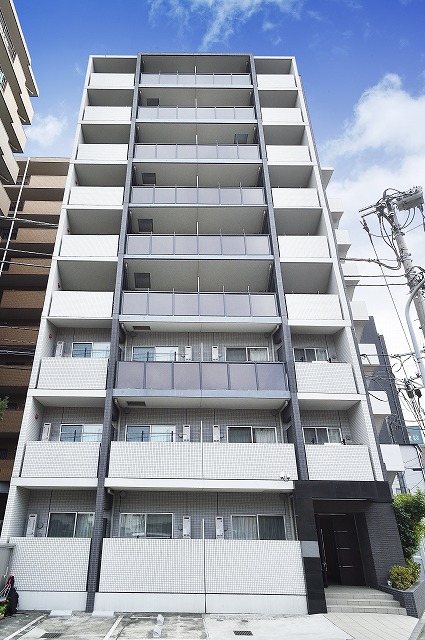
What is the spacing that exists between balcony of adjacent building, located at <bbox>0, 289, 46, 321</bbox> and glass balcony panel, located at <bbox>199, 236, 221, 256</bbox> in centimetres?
1119

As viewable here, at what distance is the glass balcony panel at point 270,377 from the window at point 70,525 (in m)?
7.42

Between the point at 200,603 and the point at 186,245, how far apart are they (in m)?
12.8

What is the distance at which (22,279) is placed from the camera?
81.8 ft

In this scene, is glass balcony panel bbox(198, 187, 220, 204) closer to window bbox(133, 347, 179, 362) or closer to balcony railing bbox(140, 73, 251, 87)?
window bbox(133, 347, 179, 362)

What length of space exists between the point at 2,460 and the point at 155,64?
23.4 m

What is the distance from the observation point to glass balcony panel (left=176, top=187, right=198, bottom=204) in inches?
730

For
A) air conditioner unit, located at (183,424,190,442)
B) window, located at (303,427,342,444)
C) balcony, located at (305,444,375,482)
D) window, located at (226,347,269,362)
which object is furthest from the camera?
window, located at (226,347,269,362)

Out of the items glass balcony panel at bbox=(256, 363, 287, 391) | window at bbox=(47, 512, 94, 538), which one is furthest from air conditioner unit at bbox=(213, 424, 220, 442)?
window at bbox=(47, 512, 94, 538)

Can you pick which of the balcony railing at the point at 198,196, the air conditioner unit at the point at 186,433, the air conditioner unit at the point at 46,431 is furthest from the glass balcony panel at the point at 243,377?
the balcony railing at the point at 198,196

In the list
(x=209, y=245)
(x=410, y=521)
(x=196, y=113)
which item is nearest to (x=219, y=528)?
(x=410, y=521)

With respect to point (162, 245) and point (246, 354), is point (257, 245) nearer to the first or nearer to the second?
point (162, 245)

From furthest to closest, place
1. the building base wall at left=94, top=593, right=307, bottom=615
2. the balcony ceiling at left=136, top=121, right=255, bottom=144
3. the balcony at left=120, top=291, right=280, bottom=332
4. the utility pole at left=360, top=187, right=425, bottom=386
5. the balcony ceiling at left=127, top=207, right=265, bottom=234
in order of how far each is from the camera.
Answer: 1. the balcony ceiling at left=136, top=121, right=255, bottom=144
2. the balcony ceiling at left=127, top=207, right=265, bottom=234
3. the balcony at left=120, top=291, right=280, bottom=332
4. the building base wall at left=94, top=593, right=307, bottom=615
5. the utility pole at left=360, top=187, right=425, bottom=386

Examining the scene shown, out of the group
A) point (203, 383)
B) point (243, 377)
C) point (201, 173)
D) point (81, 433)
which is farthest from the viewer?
point (201, 173)

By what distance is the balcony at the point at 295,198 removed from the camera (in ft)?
61.5
